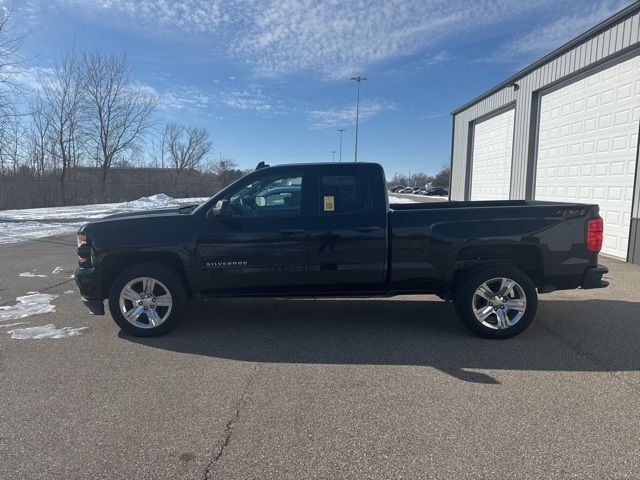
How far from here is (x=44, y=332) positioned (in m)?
5.05

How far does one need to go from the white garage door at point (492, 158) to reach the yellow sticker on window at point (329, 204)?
38.1 feet

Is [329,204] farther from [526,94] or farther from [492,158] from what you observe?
[492,158]

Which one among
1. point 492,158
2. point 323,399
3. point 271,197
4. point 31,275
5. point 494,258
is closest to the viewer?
point 323,399

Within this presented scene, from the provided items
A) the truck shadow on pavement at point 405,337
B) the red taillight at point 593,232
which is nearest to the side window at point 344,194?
the truck shadow on pavement at point 405,337

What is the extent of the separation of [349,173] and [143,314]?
112 inches

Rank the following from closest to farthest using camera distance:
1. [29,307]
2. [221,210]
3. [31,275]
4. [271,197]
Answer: [221,210] < [271,197] < [29,307] < [31,275]

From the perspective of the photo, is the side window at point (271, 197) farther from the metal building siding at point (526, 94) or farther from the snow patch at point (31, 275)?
the metal building siding at point (526, 94)

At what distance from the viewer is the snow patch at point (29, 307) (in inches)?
225

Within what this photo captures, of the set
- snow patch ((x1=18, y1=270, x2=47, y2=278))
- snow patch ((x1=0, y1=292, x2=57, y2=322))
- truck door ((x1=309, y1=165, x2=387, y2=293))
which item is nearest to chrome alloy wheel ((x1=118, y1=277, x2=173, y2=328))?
truck door ((x1=309, y1=165, x2=387, y2=293))

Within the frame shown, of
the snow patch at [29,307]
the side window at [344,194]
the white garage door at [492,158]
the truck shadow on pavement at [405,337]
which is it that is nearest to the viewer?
the truck shadow on pavement at [405,337]

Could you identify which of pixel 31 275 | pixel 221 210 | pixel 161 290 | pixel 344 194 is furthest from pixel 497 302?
pixel 31 275

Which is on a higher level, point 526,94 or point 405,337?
point 526,94

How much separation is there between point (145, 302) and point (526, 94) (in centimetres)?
1289

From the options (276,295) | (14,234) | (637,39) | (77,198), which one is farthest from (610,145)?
(77,198)
